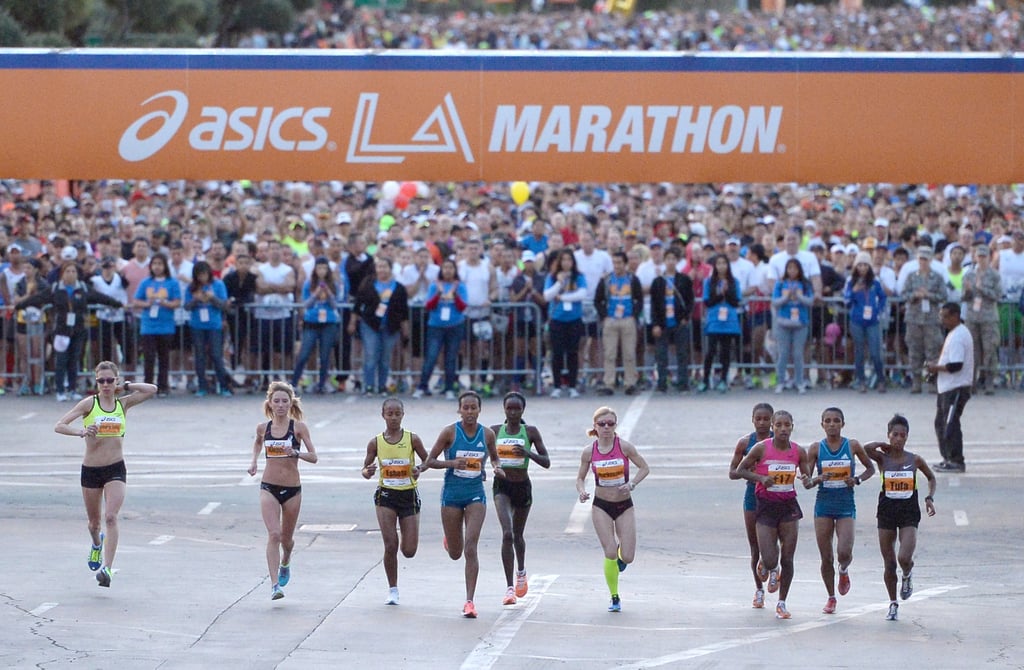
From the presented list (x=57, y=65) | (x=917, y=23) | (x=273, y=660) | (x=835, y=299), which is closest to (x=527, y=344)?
(x=835, y=299)

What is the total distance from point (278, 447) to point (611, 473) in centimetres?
252

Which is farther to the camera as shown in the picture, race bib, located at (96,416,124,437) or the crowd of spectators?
the crowd of spectators

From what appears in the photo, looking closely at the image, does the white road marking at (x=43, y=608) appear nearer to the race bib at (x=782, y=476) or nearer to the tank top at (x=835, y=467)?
the race bib at (x=782, y=476)

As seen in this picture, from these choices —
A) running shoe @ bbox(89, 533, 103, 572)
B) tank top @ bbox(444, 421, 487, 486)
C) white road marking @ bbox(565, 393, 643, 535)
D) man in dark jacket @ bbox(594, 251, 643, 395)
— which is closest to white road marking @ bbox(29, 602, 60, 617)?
running shoe @ bbox(89, 533, 103, 572)

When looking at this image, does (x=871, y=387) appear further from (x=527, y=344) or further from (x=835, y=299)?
(x=527, y=344)

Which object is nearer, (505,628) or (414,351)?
(505,628)

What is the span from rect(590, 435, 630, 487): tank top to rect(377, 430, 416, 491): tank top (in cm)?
136

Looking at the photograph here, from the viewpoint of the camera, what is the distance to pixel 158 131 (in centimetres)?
1739

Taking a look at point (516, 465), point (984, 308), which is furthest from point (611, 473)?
point (984, 308)

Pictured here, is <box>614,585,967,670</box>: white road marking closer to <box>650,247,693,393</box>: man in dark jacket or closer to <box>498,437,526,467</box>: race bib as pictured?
<box>498,437,526,467</box>: race bib

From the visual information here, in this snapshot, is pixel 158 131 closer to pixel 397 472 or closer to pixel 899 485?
pixel 397 472

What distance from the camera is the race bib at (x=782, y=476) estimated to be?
13414 millimetres

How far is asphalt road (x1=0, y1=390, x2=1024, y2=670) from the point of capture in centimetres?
1196

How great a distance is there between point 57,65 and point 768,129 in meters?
6.77
